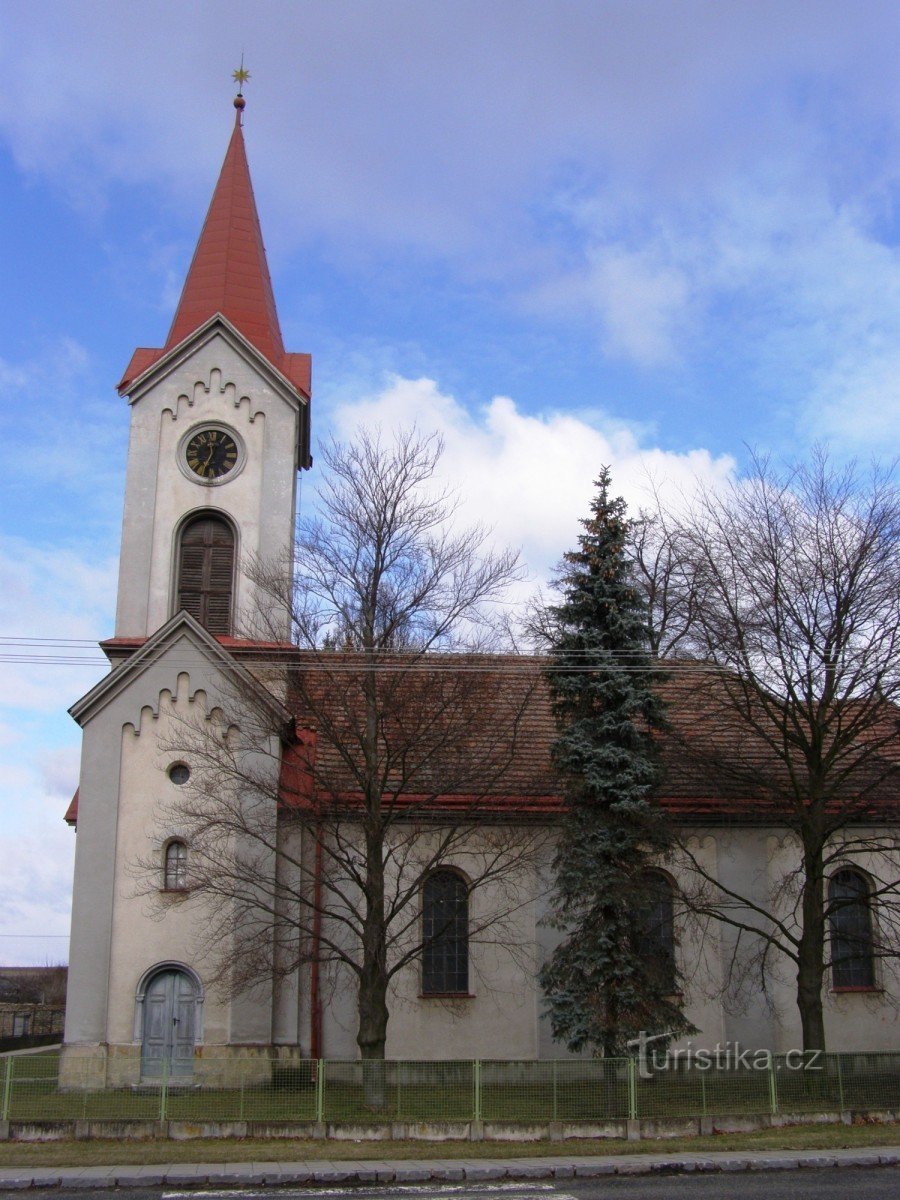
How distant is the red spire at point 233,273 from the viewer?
96.7 ft

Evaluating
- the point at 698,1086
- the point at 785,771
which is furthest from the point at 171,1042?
the point at 785,771

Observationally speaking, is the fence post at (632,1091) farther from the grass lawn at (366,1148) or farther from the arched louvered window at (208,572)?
the arched louvered window at (208,572)

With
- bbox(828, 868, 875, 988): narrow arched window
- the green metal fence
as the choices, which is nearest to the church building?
bbox(828, 868, 875, 988): narrow arched window

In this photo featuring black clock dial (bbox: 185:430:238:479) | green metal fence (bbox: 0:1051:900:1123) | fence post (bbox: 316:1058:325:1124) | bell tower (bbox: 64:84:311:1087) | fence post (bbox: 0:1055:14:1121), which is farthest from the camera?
black clock dial (bbox: 185:430:238:479)

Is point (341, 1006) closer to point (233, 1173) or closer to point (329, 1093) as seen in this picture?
point (329, 1093)

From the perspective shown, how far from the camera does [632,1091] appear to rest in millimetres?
19234

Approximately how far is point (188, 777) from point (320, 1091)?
8179mm

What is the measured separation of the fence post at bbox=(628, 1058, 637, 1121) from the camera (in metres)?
19.2

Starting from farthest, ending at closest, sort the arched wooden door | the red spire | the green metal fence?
1. the red spire
2. the arched wooden door
3. the green metal fence

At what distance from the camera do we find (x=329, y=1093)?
18906 millimetres

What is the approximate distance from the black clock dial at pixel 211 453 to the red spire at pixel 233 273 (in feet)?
7.33

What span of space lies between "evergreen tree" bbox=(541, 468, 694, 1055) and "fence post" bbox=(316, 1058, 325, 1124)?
4.75 m

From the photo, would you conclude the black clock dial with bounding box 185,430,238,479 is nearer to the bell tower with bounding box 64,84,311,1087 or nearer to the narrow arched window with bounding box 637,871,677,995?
the bell tower with bounding box 64,84,311,1087

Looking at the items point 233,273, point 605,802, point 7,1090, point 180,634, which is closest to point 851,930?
point 605,802
